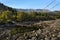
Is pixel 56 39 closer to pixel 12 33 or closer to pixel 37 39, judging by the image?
pixel 37 39

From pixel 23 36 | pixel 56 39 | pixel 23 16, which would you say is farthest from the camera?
pixel 23 16

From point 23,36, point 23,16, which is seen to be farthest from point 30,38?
point 23,16

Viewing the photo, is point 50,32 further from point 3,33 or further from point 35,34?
point 3,33

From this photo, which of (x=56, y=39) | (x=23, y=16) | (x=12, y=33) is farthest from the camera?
(x=23, y=16)

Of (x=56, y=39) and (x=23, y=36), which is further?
(x=23, y=36)

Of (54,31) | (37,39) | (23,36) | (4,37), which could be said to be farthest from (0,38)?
(54,31)

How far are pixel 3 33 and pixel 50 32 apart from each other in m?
3.77

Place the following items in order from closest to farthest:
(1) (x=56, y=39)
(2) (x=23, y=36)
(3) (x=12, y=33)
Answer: (1) (x=56, y=39)
(2) (x=23, y=36)
(3) (x=12, y=33)

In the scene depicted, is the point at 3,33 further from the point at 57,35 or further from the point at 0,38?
the point at 57,35

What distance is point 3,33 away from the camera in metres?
18.7

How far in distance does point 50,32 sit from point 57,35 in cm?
107

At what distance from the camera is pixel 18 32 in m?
18.8

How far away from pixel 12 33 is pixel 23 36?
1494 mm

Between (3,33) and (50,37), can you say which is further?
(3,33)
